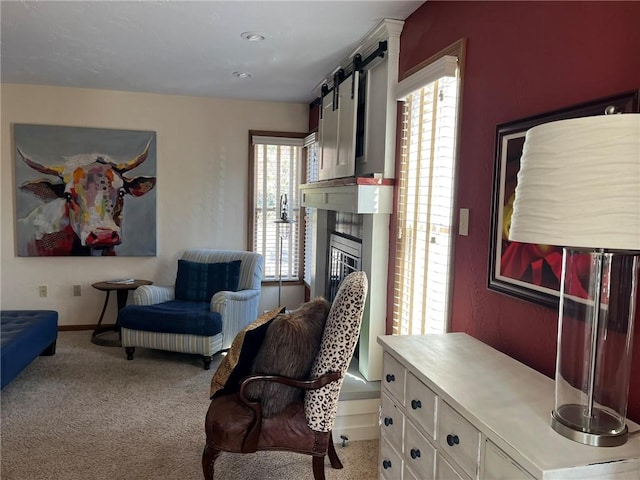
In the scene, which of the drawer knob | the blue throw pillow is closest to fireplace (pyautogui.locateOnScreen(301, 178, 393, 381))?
the blue throw pillow

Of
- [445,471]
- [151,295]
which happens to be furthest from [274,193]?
[445,471]

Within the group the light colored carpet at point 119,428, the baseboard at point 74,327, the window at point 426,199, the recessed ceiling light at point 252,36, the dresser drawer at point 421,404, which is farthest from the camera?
the baseboard at point 74,327

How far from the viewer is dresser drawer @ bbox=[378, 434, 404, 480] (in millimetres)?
1716

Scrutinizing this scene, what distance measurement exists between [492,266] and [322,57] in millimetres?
2168

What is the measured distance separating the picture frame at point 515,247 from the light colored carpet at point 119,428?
1.33m

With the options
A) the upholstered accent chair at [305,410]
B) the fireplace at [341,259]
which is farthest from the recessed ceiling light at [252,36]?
the upholstered accent chair at [305,410]

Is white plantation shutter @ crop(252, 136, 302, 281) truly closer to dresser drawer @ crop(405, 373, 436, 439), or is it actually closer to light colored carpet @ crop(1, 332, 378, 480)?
light colored carpet @ crop(1, 332, 378, 480)

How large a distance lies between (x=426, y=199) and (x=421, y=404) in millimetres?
1151

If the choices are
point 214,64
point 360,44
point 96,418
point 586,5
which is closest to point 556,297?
point 586,5

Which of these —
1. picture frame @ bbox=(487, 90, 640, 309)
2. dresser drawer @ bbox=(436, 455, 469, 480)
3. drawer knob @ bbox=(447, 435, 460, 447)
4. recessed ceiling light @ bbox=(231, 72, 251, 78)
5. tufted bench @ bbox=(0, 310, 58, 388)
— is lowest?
tufted bench @ bbox=(0, 310, 58, 388)

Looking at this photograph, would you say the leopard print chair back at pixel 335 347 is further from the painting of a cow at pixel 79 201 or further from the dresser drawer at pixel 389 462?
the painting of a cow at pixel 79 201

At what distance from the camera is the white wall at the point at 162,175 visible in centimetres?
450

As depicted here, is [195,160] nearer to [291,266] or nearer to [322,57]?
[291,266]

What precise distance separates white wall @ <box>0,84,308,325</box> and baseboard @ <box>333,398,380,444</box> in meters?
2.68
